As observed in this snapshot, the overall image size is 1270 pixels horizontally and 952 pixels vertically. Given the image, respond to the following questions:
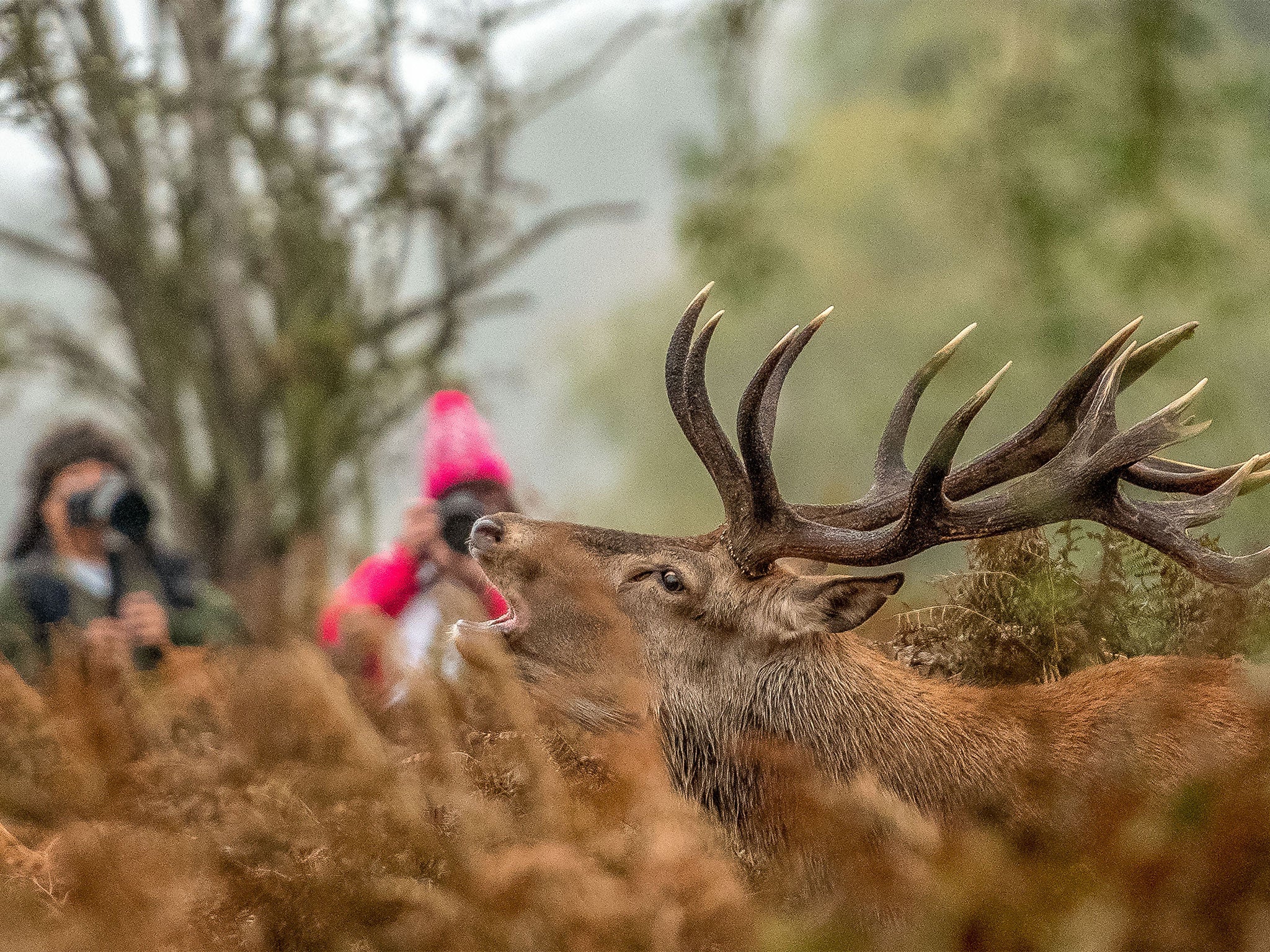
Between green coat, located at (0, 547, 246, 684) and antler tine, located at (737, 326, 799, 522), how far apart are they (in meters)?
2.52

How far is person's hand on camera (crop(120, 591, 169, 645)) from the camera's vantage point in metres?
4.43

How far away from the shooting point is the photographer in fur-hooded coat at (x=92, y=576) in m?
4.36

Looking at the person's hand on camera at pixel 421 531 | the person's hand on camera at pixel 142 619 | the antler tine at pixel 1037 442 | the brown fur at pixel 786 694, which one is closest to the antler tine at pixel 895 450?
the antler tine at pixel 1037 442

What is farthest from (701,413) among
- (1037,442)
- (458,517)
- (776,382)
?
(458,517)

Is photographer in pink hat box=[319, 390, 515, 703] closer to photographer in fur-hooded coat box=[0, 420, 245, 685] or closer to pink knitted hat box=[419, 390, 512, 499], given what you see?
pink knitted hat box=[419, 390, 512, 499]

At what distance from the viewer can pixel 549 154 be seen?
66.4 metres

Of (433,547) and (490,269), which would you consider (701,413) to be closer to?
(433,547)

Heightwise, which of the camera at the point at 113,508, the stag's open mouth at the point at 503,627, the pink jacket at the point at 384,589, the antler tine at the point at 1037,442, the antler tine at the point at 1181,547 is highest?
the camera at the point at 113,508

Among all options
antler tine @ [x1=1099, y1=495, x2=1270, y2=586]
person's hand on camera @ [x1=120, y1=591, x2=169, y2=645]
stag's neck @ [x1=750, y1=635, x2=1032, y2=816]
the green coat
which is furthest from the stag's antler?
the green coat

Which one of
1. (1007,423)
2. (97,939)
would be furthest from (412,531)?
(1007,423)

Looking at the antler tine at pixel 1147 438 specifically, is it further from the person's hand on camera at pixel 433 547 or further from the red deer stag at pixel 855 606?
the person's hand on camera at pixel 433 547

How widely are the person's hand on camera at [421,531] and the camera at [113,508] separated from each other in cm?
98

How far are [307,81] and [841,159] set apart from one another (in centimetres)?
1659

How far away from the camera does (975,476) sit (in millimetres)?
3141
